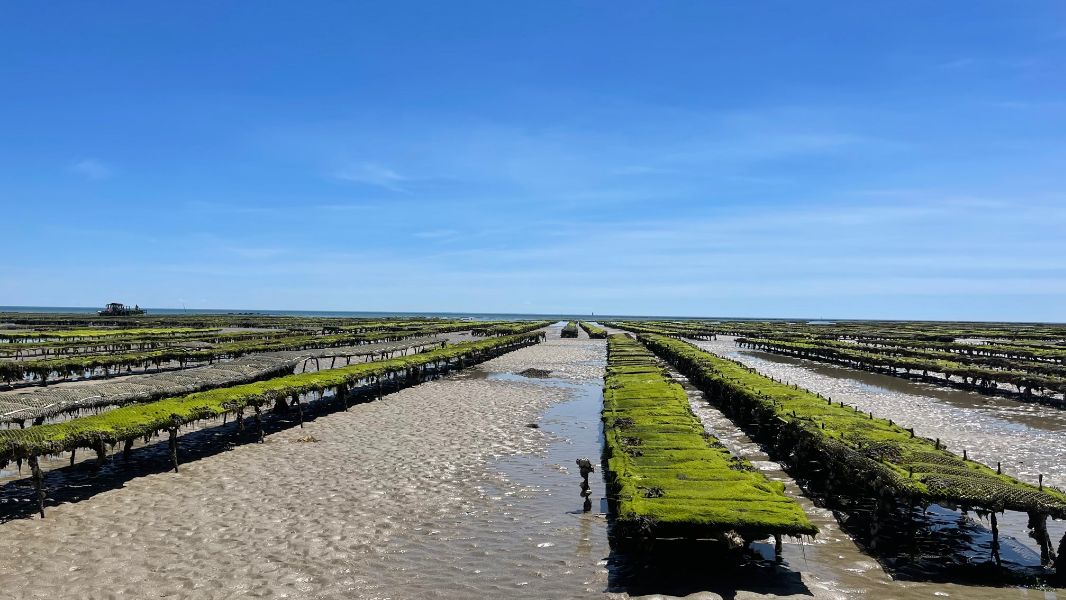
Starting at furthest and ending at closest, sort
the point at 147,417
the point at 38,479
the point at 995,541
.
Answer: the point at 147,417 → the point at 38,479 → the point at 995,541

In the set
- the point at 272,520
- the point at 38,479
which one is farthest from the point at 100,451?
the point at 272,520

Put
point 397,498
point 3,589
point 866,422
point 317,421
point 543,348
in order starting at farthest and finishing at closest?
point 543,348, point 317,421, point 866,422, point 397,498, point 3,589

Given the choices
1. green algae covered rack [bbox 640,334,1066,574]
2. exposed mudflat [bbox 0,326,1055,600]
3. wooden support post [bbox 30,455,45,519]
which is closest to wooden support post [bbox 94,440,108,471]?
exposed mudflat [bbox 0,326,1055,600]

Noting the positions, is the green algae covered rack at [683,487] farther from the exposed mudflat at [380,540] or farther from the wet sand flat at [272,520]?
the wet sand flat at [272,520]

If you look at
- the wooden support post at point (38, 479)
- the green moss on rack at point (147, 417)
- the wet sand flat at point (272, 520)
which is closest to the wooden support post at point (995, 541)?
the wet sand flat at point (272, 520)

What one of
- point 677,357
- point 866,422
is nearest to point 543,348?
point 677,357

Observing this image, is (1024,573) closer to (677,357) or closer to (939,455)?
(939,455)

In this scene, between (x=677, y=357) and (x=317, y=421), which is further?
(x=677, y=357)

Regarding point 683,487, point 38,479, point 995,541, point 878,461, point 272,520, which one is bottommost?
point 272,520

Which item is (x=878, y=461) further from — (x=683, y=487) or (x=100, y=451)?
(x=100, y=451)
